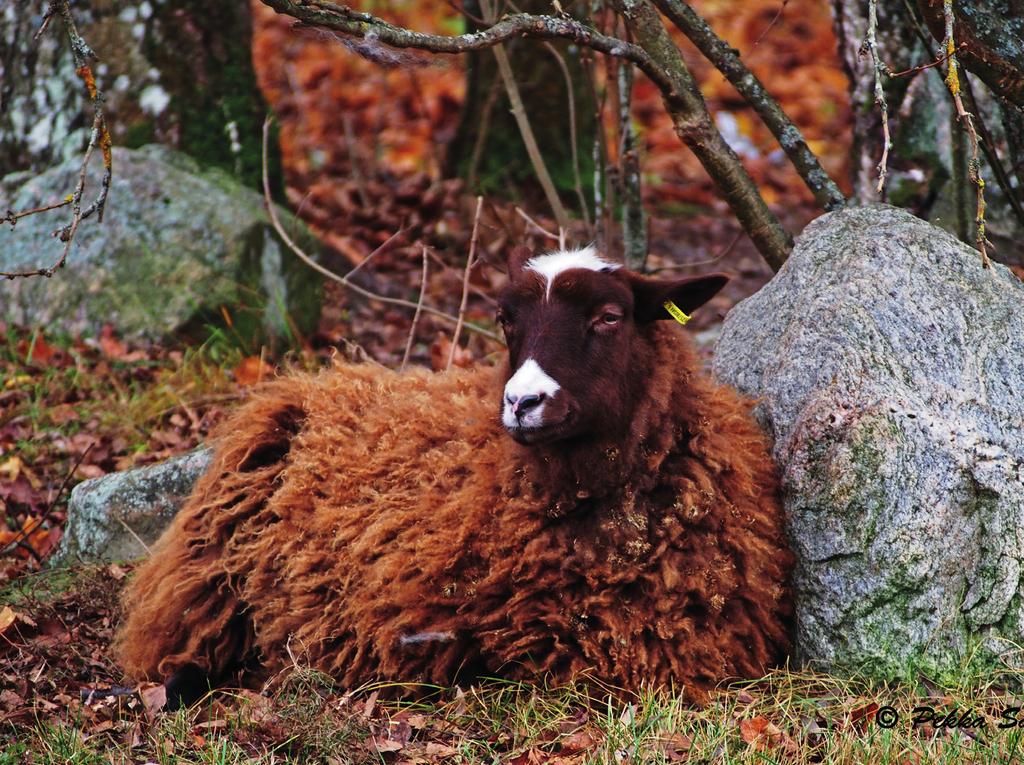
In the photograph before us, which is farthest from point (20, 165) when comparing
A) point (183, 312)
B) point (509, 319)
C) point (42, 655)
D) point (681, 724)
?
point (681, 724)

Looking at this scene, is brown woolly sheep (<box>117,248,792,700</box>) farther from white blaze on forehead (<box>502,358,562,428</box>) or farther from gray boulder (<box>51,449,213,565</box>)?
gray boulder (<box>51,449,213,565</box>)

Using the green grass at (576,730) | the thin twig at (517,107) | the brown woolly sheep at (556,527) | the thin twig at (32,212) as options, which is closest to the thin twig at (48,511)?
the brown woolly sheep at (556,527)

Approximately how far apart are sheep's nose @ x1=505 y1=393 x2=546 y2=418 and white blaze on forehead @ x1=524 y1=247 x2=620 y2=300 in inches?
17.1

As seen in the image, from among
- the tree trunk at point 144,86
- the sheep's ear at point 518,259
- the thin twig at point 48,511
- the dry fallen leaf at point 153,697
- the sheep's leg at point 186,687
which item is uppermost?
the tree trunk at point 144,86

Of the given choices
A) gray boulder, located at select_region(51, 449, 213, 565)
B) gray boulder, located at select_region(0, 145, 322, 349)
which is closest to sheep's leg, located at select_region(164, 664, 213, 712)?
gray boulder, located at select_region(51, 449, 213, 565)

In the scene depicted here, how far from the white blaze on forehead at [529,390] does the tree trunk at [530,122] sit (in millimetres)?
5668

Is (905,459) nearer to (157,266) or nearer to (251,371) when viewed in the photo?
(251,371)

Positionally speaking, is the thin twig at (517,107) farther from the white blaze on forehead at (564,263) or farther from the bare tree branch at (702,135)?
the white blaze on forehead at (564,263)

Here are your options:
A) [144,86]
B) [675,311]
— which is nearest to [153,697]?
[675,311]

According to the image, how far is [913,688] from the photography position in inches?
142

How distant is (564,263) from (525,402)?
639mm

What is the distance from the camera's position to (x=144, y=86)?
25.6 ft

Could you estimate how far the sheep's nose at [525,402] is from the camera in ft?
11.7

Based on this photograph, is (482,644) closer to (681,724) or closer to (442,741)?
(442,741)
